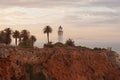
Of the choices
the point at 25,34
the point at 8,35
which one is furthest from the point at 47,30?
the point at 8,35

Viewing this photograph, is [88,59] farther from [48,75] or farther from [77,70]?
[48,75]

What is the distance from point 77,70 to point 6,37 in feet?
41.2

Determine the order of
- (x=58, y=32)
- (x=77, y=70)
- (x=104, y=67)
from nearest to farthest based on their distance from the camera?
(x=77, y=70) < (x=104, y=67) < (x=58, y=32)

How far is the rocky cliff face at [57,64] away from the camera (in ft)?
204

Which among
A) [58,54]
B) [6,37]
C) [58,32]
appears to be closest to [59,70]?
[58,54]

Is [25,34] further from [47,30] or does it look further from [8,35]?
[47,30]

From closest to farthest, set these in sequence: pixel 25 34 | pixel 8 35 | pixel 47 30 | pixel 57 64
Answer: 1. pixel 57 64
2. pixel 8 35
3. pixel 25 34
4. pixel 47 30

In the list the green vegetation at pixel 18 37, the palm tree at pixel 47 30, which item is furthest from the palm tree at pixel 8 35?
the palm tree at pixel 47 30

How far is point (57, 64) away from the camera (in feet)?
229

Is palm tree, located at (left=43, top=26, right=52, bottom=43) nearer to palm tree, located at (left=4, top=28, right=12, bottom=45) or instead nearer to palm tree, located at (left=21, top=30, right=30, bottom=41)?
palm tree, located at (left=21, top=30, right=30, bottom=41)

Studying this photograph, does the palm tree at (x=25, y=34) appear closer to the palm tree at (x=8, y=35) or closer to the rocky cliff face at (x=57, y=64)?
the palm tree at (x=8, y=35)

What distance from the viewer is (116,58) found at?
274 feet

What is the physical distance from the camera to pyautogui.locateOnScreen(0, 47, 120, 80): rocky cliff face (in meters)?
62.2

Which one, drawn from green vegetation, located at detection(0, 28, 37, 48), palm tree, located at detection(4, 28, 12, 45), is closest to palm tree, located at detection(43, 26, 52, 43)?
green vegetation, located at detection(0, 28, 37, 48)
